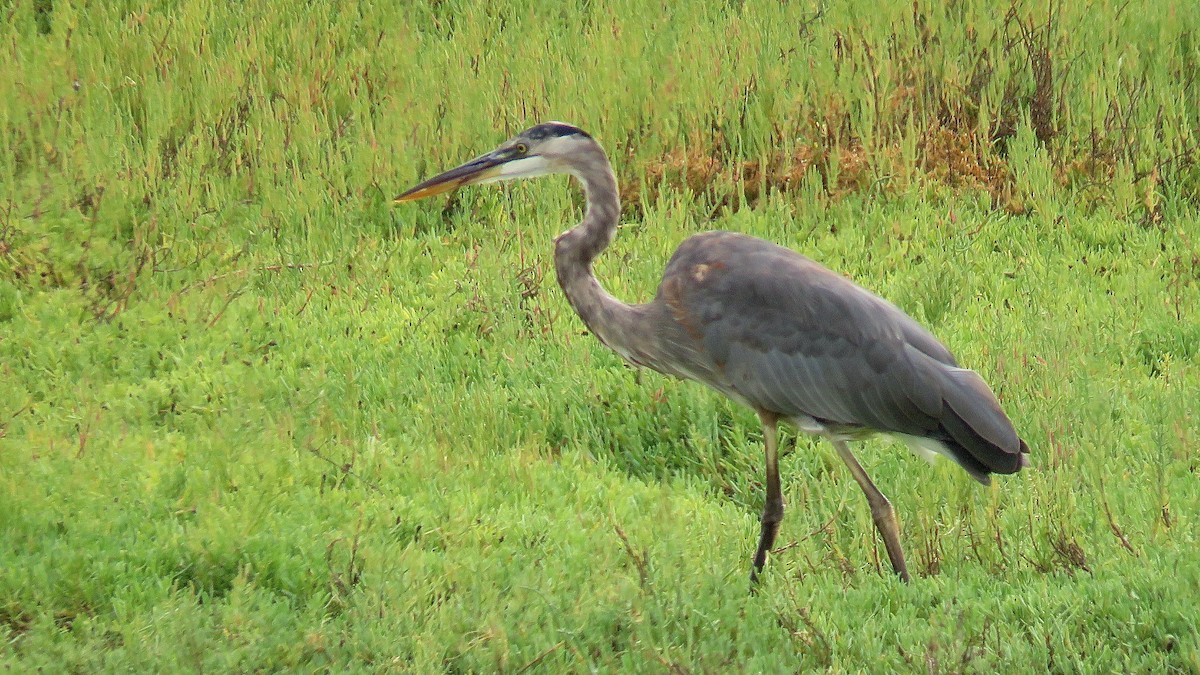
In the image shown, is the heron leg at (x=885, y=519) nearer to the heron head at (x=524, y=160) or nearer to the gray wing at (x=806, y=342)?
the gray wing at (x=806, y=342)

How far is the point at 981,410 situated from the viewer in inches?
174

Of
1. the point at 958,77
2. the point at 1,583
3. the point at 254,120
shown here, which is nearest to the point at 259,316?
the point at 254,120

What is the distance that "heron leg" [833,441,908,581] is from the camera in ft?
14.6

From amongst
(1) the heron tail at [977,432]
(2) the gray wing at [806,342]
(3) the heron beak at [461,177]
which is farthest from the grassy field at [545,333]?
(3) the heron beak at [461,177]

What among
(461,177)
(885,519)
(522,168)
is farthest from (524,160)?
(885,519)

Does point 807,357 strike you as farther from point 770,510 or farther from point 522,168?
point 522,168

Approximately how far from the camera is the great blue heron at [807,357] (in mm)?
4484

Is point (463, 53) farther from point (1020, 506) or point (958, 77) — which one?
point (1020, 506)

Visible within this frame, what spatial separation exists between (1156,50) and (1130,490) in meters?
A: 4.78

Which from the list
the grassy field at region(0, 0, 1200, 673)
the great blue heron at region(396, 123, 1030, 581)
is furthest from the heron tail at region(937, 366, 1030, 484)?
the grassy field at region(0, 0, 1200, 673)

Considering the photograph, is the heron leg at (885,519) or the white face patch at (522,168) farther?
the white face patch at (522,168)

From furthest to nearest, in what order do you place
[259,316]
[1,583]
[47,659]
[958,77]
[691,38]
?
[691,38] < [958,77] < [259,316] < [1,583] < [47,659]

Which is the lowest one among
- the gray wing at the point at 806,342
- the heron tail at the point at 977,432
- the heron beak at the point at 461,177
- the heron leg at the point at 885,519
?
the heron leg at the point at 885,519

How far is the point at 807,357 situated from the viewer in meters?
4.69
